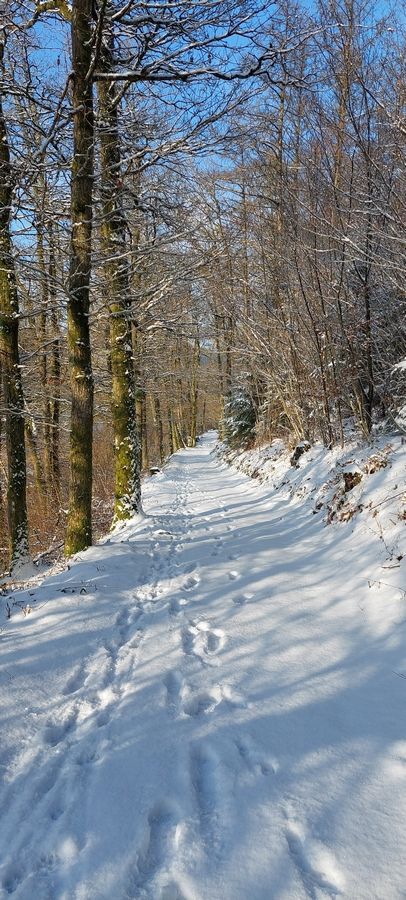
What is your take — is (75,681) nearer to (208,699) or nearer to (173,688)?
(173,688)

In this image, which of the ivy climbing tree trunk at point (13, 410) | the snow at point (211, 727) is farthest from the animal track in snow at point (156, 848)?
the ivy climbing tree trunk at point (13, 410)

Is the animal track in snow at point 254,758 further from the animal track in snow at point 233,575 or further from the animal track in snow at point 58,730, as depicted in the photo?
the animal track in snow at point 233,575

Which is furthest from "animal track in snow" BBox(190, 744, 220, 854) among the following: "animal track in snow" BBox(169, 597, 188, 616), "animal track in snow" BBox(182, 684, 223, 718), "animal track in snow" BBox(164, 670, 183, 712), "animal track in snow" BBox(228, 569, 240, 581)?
"animal track in snow" BBox(228, 569, 240, 581)

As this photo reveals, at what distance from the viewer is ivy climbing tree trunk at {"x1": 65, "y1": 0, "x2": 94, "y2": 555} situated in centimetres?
516

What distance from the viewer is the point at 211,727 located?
2.58 meters

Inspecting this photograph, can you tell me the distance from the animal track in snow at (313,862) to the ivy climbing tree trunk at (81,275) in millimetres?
4551

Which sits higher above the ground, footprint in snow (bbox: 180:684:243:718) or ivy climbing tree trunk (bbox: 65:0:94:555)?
ivy climbing tree trunk (bbox: 65:0:94:555)

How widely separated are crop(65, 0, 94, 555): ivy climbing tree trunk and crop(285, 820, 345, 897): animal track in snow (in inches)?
179

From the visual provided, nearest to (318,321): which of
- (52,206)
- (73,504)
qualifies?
(52,206)

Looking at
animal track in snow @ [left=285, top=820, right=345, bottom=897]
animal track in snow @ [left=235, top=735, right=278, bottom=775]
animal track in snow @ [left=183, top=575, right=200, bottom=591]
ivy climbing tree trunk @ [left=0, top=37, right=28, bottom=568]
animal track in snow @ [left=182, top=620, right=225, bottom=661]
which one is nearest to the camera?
animal track in snow @ [left=285, top=820, right=345, bottom=897]

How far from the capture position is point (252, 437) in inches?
689

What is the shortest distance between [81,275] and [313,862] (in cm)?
564

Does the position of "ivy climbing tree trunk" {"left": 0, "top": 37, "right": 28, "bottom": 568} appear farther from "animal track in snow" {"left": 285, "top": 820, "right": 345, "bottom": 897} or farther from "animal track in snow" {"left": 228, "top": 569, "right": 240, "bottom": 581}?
"animal track in snow" {"left": 285, "top": 820, "right": 345, "bottom": 897}

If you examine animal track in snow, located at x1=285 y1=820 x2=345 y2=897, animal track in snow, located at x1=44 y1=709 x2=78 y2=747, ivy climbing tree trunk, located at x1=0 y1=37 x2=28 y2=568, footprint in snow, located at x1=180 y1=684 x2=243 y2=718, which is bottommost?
animal track in snow, located at x1=285 y1=820 x2=345 y2=897
